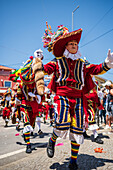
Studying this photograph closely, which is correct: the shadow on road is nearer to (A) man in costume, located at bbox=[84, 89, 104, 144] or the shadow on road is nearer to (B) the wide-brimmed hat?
(A) man in costume, located at bbox=[84, 89, 104, 144]

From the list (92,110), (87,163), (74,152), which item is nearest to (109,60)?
(74,152)

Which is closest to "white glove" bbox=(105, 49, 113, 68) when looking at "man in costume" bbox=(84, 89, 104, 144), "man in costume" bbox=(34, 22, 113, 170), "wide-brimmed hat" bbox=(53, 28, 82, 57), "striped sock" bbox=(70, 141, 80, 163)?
"man in costume" bbox=(34, 22, 113, 170)

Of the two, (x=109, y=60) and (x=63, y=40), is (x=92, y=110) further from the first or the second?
(x=63, y=40)

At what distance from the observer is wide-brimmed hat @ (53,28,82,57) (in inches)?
112

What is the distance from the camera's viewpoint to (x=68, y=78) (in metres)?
2.74

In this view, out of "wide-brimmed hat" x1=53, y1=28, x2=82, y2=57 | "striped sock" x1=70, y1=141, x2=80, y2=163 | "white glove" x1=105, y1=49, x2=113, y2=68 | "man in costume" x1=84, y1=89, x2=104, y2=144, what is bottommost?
"striped sock" x1=70, y1=141, x2=80, y2=163

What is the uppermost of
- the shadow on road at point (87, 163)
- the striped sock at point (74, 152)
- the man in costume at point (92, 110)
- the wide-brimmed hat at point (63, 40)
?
the wide-brimmed hat at point (63, 40)

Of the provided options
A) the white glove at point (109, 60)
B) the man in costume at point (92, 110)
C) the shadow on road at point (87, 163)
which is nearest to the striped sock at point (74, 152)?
the shadow on road at point (87, 163)

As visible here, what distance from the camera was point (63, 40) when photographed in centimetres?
292

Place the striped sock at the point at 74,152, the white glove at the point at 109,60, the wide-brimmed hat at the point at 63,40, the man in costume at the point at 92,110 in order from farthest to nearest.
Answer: the man in costume at the point at 92,110 < the wide-brimmed hat at the point at 63,40 < the white glove at the point at 109,60 < the striped sock at the point at 74,152

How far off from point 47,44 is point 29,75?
1.38m

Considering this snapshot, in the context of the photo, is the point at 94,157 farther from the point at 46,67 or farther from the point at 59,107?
the point at 46,67

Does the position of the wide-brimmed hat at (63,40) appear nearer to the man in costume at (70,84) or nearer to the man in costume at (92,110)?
A: the man in costume at (70,84)

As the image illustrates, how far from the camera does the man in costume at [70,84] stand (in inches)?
99.7
